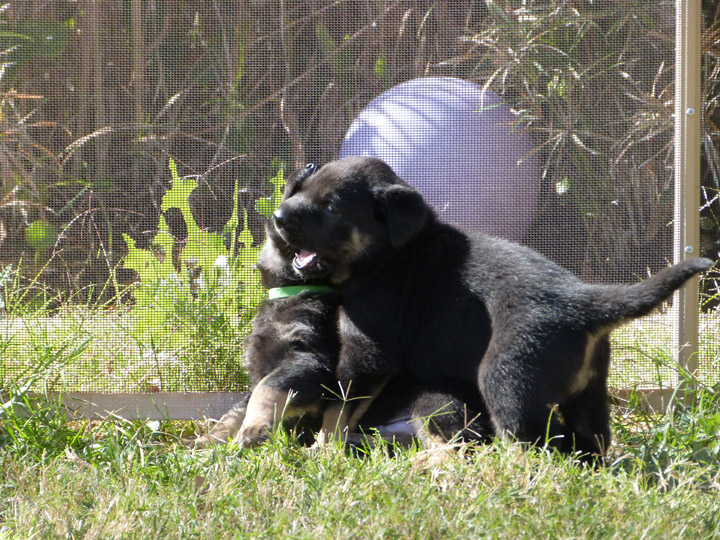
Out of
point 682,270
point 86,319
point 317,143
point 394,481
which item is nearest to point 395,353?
point 394,481

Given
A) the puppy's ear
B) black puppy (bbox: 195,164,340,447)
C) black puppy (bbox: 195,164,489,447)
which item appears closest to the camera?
black puppy (bbox: 195,164,489,447)

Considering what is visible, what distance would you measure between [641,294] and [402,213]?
889 millimetres

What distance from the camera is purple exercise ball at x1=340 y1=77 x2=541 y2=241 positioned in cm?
352

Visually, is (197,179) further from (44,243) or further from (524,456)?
(524,456)

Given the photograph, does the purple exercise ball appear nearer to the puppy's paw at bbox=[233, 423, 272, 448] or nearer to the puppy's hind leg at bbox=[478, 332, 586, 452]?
the puppy's hind leg at bbox=[478, 332, 586, 452]

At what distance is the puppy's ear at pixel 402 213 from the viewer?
3025 mm

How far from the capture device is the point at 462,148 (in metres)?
3.56

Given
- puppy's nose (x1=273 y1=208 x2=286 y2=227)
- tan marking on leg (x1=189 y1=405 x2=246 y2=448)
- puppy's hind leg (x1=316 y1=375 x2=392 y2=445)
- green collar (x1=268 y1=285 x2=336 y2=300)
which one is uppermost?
puppy's nose (x1=273 y1=208 x2=286 y2=227)

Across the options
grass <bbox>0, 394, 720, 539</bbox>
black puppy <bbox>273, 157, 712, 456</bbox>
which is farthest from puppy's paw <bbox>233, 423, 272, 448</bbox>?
black puppy <bbox>273, 157, 712, 456</bbox>

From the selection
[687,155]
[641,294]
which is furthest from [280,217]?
[687,155]

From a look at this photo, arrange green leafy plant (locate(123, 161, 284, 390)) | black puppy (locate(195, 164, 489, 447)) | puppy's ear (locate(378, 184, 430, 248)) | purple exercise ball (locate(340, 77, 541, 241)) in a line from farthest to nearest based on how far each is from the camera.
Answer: green leafy plant (locate(123, 161, 284, 390)) < purple exercise ball (locate(340, 77, 541, 241)) < puppy's ear (locate(378, 184, 430, 248)) < black puppy (locate(195, 164, 489, 447))

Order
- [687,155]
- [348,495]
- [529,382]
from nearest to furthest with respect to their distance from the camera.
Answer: [348,495] → [529,382] → [687,155]

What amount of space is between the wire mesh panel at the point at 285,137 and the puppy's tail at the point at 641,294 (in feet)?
2.95

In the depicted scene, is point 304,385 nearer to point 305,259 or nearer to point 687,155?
point 305,259
